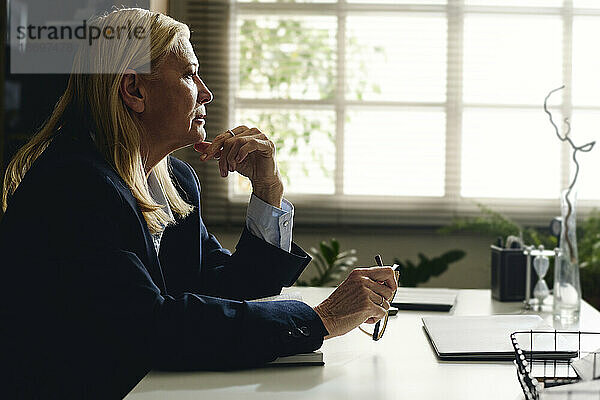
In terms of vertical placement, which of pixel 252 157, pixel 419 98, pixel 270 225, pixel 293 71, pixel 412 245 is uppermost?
pixel 293 71

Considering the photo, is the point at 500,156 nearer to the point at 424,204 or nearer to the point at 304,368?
the point at 424,204

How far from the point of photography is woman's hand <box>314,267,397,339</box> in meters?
1.29

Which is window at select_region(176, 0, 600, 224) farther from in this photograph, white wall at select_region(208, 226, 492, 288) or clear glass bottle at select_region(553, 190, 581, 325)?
clear glass bottle at select_region(553, 190, 581, 325)

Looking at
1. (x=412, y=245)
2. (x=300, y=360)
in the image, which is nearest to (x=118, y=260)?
(x=300, y=360)

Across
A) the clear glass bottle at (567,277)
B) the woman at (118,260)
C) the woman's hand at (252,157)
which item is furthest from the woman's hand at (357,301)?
the clear glass bottle at (567,277)

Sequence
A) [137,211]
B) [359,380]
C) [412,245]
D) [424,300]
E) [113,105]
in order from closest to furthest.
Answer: [359,380]
[137,211]
[113,105]
[424,300]
[412,245]

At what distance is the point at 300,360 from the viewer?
48.1 inches

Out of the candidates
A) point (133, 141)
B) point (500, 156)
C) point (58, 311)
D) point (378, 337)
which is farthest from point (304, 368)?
point (500, 156)

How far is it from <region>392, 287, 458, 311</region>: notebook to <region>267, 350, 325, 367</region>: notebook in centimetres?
54

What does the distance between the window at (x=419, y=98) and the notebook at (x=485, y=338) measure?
7.09 ft

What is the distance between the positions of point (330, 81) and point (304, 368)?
8.58 feet

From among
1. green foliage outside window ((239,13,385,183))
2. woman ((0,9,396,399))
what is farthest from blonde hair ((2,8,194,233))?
green foliage outside window ((239,13,385,183))

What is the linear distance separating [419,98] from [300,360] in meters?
2.63

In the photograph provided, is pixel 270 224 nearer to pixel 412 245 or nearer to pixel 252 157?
pixel 252 157
